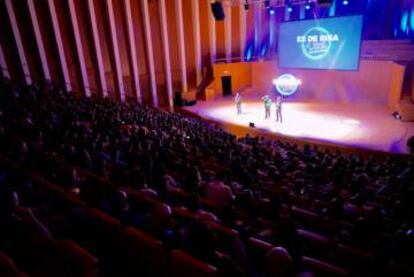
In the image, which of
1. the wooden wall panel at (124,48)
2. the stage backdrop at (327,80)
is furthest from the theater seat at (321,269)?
the wooden wall panel at (124,48)

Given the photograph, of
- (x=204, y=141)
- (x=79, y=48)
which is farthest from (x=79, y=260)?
(x=79, y=48)

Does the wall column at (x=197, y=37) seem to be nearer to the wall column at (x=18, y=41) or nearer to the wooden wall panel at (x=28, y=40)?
the wooden wall panel at (x=28, y=40)

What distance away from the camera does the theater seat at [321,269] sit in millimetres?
2921

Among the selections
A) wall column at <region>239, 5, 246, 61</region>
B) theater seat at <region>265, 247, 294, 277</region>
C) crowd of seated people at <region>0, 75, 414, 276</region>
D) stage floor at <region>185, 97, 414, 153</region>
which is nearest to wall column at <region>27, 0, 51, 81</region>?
stage floor at <region>185, 97, 414, 153</region>

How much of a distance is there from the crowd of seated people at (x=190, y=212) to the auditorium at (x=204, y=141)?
22mm

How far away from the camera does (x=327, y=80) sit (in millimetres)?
17922

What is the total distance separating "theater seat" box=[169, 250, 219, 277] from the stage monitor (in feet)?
44.8

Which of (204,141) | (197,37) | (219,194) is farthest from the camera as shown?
(197,37)

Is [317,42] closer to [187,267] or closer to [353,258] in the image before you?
[353,258]

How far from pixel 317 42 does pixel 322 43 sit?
0.30 metres

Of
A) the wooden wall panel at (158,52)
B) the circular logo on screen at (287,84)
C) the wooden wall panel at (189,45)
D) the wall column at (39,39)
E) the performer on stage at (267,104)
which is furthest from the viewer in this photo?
Result: the wooden wall panel at (189,45)

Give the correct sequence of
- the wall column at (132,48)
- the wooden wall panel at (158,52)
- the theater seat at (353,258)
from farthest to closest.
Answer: the wooden wall panel at (158,52) < the wall column at (132,48) < the theater seat at (353,258)

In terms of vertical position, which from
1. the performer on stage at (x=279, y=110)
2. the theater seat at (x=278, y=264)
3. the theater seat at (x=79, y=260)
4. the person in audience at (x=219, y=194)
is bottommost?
the performer on stage at (x=279, y=110)

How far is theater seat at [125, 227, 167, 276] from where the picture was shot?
3.06m
